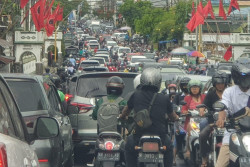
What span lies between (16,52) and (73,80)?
38.9 metres

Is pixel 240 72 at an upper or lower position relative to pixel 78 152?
upper

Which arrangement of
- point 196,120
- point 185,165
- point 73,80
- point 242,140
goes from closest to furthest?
point 242,140 → point 196,120 → point 185,165 → point 73,80

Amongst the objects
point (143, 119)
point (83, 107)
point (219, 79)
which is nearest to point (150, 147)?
point (143, 119)

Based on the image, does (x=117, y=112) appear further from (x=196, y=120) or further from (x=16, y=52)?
(x=16, y=52)

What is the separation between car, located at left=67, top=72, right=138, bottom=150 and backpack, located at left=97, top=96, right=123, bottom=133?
3718 mm

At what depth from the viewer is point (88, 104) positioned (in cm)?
1377

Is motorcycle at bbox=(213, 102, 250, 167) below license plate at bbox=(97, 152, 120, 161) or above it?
above

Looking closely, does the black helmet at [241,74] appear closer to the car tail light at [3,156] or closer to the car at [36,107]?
the car at [36,107]

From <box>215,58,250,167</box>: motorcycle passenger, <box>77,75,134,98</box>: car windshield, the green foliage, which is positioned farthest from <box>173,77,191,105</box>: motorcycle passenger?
the green foliage

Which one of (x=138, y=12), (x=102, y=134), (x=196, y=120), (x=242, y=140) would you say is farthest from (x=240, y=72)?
(x=138, y=12)

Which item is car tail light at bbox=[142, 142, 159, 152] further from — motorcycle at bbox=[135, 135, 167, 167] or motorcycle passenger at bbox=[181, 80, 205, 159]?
motorcycle passenger at bbox=[181, 80, 205, 159]

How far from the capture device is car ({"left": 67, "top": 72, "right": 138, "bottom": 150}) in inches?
541

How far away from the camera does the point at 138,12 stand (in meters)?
134

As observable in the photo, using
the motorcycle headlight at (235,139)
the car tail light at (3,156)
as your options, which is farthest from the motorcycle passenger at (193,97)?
the car tail light at (3,156)
